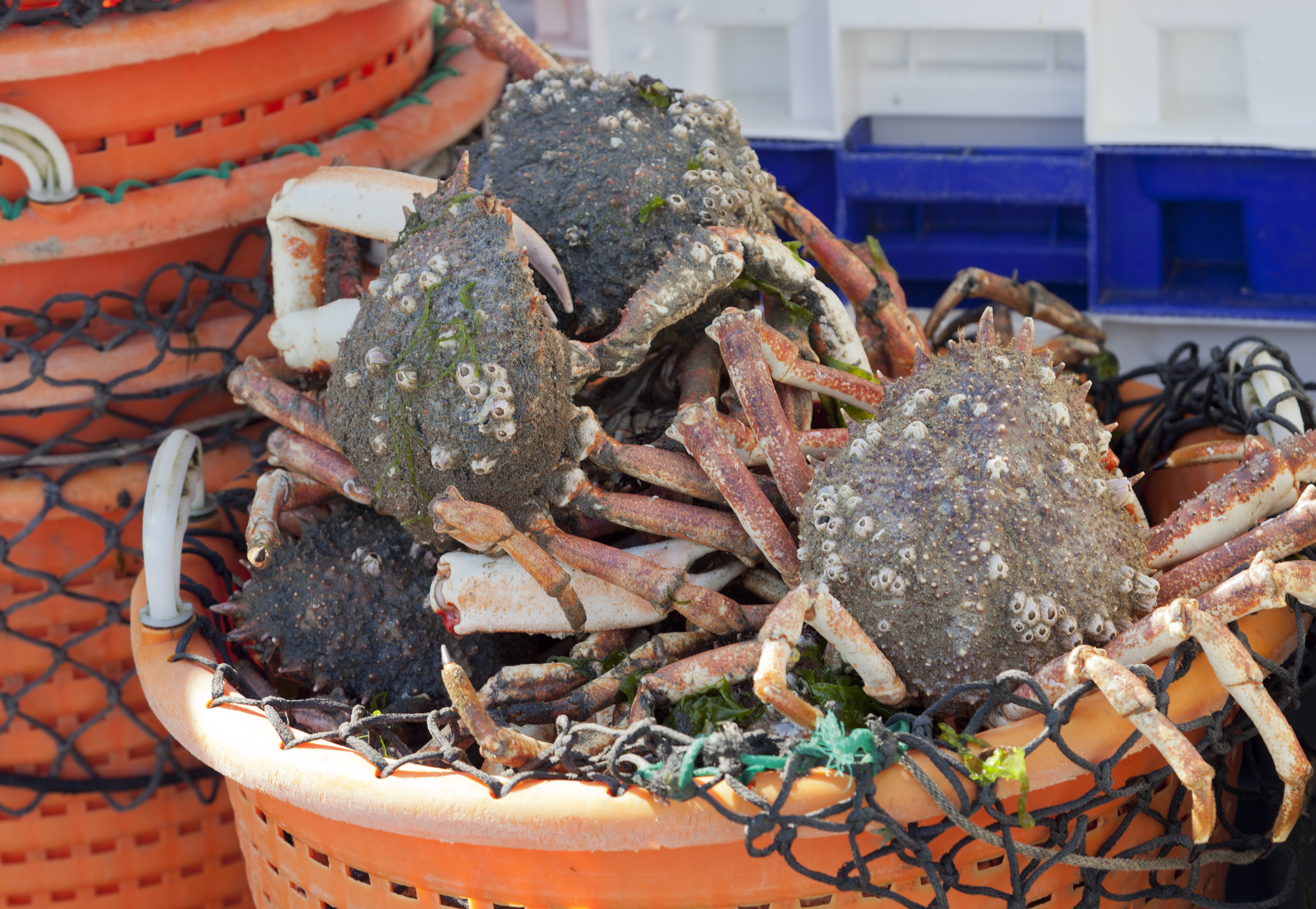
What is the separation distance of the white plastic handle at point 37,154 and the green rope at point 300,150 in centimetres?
20

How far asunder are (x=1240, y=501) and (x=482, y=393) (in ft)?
2.12

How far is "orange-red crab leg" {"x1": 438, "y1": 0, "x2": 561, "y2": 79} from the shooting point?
55.7 inches

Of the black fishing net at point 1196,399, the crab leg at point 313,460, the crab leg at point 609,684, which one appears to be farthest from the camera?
Result: the black fishing net at point 1196,399

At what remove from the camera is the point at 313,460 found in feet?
3.87

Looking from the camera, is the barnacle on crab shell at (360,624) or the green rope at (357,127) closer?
the barnacle on crab shell at (360,624)

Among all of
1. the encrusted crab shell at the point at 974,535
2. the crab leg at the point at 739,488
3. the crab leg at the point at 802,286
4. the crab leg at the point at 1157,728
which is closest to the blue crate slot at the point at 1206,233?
the crab leg at the point at 802,286

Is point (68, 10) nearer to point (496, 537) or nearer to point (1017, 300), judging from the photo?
point (496, 537)

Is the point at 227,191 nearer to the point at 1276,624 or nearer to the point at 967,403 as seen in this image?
the point at 967,403

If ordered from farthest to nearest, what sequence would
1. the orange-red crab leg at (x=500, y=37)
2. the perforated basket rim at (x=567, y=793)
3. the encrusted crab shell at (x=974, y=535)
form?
the orange-red crab leg at (x=500, y=37), the encrusted crab shell at (x=974, y=535), the perforated basket rim at (x=567, y=793)

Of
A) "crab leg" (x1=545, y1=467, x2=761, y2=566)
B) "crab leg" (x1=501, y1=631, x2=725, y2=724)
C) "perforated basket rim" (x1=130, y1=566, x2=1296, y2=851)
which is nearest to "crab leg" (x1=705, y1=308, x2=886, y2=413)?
"crab leg" (x1=545, y1=467, x2=761, y2=566)

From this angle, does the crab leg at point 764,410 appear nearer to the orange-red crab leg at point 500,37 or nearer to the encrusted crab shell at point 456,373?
the encrusted crab shell at point 456,373

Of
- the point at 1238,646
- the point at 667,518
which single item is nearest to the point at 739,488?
the point at 667,518

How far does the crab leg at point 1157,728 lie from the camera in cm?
83

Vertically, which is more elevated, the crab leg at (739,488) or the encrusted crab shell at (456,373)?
the encrusted crab shell at (456,373)
